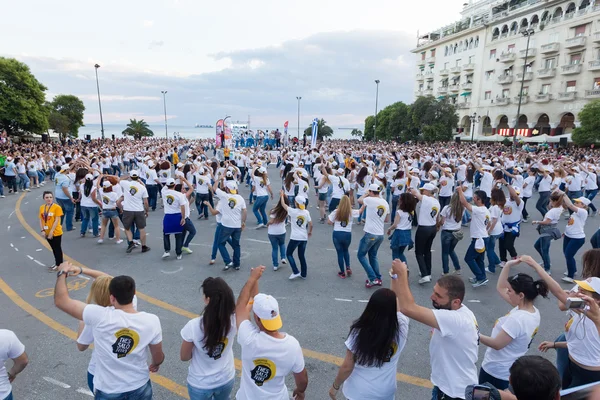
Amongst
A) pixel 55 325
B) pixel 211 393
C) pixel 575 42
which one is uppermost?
pixel 575 42

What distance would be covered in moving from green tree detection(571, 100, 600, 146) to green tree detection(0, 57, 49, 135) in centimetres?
5446

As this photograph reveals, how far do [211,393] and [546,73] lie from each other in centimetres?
5547

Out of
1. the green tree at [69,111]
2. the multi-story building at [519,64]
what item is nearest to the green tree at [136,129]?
the green tree at [69,111]

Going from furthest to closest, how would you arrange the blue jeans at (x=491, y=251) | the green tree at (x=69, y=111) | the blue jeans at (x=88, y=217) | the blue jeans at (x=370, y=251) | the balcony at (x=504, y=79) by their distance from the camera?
the green tree at (x=69, y=111) → the balcony at (x=504, y=79) → the blue jeans at (x=88, y=217) → the blue jeans at (x=491, y=251) → the blue jeans at (x=370, y=251)

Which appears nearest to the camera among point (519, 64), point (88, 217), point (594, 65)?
point (88, 217)

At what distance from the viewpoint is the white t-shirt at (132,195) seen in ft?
26.8

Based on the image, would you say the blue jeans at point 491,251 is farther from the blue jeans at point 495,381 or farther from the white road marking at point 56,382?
the white road marking at point 56,382

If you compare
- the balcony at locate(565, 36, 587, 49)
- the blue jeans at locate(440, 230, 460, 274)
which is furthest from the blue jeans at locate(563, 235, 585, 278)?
the balcony at locate(565, 36, 587, 49)

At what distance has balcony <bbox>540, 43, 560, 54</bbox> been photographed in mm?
43938

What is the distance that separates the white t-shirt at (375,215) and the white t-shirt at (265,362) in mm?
4209

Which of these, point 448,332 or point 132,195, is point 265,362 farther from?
point 132,195

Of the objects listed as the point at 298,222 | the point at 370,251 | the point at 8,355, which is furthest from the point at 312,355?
the point at 8,355

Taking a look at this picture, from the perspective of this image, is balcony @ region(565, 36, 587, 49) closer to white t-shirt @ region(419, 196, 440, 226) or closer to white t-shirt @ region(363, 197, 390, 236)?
white t-shirt @ region(419, 196, 440, 226)

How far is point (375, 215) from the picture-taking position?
21.6 feet
